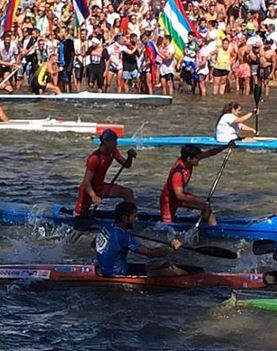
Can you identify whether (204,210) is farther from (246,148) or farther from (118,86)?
(118,86)

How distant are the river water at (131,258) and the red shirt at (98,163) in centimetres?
74

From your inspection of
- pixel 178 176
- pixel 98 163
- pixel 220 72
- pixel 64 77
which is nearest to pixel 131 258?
pixel 178 176

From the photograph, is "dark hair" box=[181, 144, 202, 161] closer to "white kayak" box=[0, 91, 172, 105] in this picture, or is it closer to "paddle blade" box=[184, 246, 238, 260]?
"paddle blade" box=[184, 246, 238, 260]

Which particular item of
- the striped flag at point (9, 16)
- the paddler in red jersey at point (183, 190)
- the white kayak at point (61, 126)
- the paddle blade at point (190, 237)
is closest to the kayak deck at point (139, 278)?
the paddle blade at point (190, 237)

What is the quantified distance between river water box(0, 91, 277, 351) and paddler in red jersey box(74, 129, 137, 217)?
1.55 ft

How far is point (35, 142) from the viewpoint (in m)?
19.2

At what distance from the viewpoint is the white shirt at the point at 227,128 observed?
17656 mm

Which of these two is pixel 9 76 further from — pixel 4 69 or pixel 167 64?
pixel 167 64

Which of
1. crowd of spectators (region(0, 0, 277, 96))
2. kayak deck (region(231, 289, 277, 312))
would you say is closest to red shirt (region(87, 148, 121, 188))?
kayak deck (region(231, 289, 277, 312))

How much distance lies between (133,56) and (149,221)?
1257 centimetres

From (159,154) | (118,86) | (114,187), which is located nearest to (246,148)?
(159,154)

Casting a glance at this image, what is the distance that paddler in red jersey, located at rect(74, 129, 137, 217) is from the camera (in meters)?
12.2

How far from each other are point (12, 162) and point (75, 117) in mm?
4564

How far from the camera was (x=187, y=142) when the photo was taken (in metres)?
18.6
